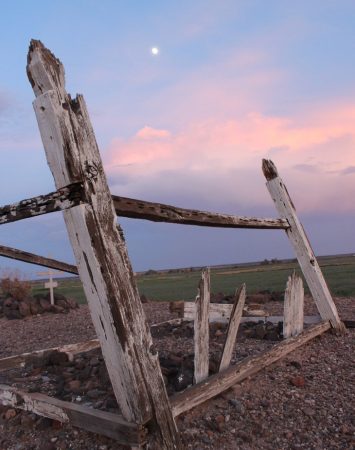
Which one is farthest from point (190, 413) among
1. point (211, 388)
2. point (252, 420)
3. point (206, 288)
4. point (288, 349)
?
point (288, 349)

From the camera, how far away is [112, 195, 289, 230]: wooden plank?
2.94 metres

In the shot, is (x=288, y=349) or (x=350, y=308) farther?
(x=350, y=308)

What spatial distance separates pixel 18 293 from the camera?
1273 centimetres

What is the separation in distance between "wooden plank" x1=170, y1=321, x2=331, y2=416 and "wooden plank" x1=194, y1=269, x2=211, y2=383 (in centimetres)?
11

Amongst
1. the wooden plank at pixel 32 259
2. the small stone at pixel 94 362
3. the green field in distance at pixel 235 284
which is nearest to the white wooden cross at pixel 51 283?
the green field in distance at pixel 235 284

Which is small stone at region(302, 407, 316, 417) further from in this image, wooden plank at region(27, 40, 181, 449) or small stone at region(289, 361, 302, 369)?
wooden plank at region(27, 40, 181, 449)

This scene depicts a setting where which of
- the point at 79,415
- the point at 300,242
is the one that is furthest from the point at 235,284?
the point at 79,415

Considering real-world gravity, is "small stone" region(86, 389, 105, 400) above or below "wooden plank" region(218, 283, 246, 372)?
below

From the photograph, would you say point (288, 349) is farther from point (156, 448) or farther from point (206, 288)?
point (156, 448)

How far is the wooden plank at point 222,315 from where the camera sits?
492 centimetres

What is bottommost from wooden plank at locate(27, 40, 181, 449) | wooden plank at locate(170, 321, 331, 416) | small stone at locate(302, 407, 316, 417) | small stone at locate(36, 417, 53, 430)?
small stone at locate(302, 407, 316, 417)

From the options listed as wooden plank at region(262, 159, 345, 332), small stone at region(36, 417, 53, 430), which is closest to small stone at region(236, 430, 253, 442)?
small stone at region(36, 417, 53, 430)

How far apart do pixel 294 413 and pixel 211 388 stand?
27.7 inches

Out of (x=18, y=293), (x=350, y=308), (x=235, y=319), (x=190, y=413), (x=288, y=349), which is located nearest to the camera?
(x=190, y=413)
